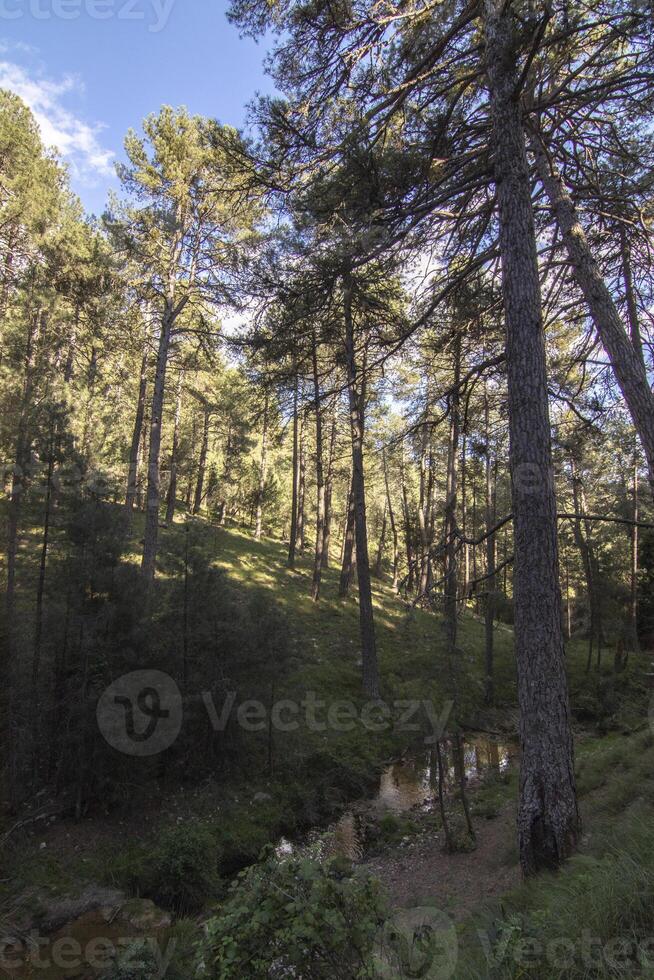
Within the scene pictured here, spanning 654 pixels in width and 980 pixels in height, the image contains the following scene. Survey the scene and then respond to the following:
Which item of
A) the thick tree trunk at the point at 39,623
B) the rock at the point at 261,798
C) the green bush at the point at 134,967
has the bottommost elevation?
the rock at the point at 261,798

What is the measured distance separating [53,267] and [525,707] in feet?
55.1

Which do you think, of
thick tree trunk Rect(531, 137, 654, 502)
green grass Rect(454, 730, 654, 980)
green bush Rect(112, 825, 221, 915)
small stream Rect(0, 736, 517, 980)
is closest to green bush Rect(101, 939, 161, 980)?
small stream Rect(0, 736, 517, 980)

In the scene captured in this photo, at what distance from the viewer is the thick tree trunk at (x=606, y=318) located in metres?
5.38

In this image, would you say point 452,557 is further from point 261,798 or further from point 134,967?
point 261,798

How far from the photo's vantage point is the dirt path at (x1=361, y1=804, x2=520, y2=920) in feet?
18.2

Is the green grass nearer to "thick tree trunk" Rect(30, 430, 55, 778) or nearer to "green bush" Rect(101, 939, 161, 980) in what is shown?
"green bush" Rect(101, 939, 161, 980)

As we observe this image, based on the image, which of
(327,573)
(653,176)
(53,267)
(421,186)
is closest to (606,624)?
(327,573)

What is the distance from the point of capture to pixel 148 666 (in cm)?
852

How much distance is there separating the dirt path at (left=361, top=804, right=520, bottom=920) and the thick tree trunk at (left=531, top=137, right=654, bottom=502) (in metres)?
5.21

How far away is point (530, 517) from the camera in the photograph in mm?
4664

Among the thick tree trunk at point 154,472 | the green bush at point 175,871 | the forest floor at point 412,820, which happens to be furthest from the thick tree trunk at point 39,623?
the thick tree trunk at point 154,472

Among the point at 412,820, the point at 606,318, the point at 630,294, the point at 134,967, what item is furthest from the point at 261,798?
the point at 630,294

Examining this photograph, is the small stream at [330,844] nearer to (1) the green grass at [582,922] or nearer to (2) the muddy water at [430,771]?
(2) the muddy water at [430,771]

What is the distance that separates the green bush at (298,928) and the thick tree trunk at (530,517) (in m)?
2.41
